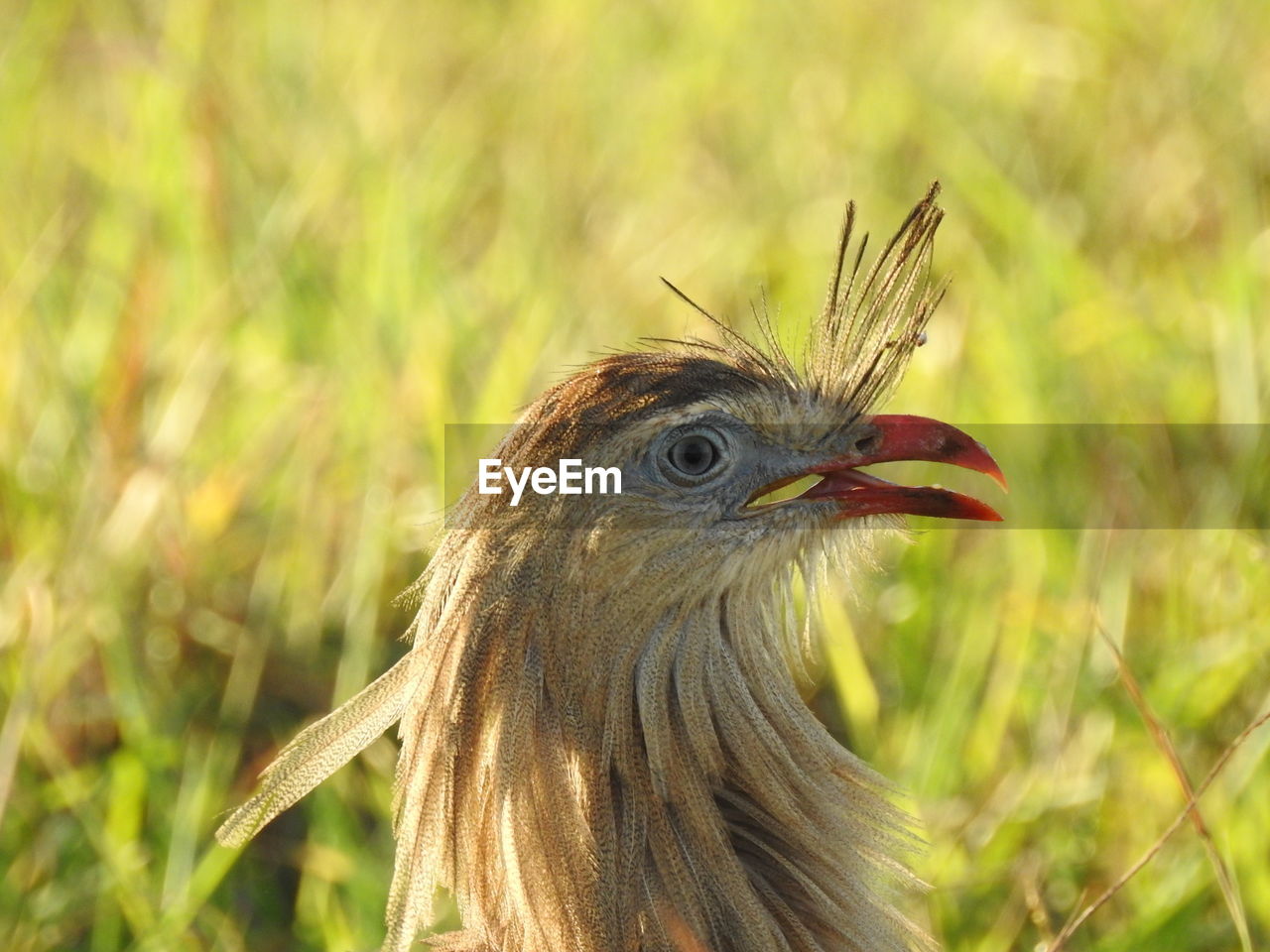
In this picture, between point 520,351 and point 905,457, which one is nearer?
point 905,457

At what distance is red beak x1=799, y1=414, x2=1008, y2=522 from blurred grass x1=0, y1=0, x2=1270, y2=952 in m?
0.49

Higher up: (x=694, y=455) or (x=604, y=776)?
(x=694, y=455)

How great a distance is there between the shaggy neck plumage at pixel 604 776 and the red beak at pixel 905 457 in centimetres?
18

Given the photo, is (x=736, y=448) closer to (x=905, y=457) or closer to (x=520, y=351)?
(x=905, y=457)

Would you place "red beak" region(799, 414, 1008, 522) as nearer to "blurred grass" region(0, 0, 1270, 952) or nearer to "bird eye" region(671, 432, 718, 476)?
"bird eye" region(671, 432, 718, 476)

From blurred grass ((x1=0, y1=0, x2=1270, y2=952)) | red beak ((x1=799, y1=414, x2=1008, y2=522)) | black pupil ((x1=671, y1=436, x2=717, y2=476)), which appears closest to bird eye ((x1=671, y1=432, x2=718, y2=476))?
black pupil ((x1=671, y1=436, x2=717, y2=476))

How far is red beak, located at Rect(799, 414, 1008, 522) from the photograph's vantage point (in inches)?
68.4

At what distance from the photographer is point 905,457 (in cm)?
180

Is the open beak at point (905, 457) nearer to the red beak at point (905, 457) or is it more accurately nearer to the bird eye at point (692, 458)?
the red beak at point (905, 457)

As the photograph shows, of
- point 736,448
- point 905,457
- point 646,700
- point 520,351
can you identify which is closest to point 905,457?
point 905,457

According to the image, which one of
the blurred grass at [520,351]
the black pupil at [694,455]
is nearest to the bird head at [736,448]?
the black pupil at [694,455]

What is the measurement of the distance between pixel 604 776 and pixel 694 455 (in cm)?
36

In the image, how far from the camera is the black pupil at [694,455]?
175cm

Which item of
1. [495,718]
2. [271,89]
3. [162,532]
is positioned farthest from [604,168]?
[495,718]
